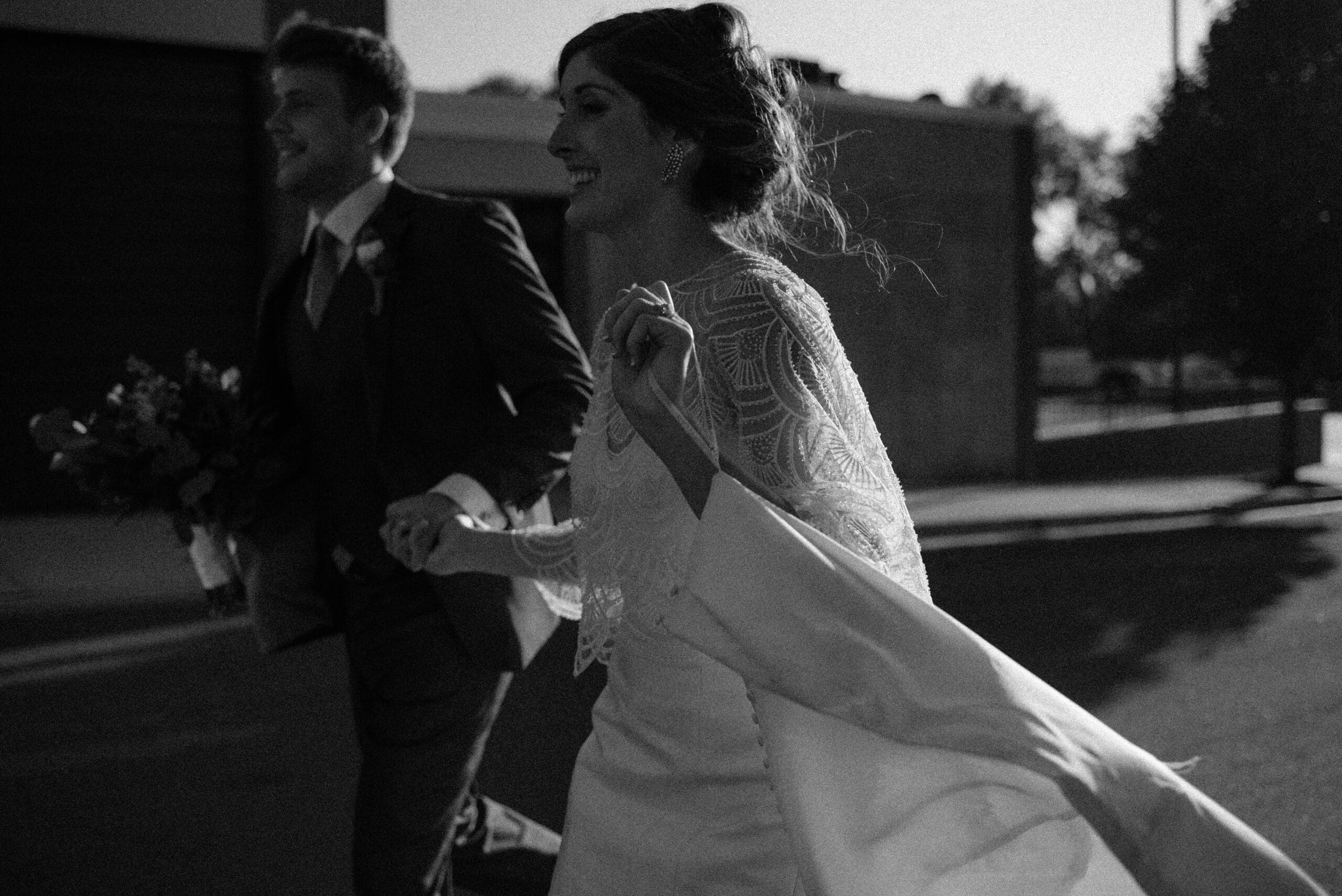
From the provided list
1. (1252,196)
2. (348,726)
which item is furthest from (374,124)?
(348,726)

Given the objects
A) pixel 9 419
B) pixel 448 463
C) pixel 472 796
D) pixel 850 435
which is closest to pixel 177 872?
pixel 472 796

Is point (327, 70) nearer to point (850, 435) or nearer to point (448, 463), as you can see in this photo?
point (448, 463)

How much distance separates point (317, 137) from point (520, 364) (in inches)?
29.8

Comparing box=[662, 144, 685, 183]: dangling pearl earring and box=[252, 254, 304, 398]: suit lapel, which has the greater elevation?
box=[662, 144, 685, 183]: dangling pearl earring

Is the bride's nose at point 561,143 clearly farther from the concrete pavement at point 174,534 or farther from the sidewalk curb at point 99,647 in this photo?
the sidewalk curb at point 99,647

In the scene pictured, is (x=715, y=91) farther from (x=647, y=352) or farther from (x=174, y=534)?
(x=174, y=534)

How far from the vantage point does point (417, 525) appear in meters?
2.98

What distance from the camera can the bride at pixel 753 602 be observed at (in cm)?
187

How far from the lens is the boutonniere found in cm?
340

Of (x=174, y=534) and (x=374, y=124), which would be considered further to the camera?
(x=174, y=534)

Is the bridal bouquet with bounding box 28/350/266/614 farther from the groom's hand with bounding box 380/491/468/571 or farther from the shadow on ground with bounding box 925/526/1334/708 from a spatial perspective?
the shadow on ground with bounding box 925/526/1334/708

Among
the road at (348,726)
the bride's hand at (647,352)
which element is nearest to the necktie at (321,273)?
the bride's hand at (647,352)

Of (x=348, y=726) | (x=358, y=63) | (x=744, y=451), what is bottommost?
(x=348, y=726)

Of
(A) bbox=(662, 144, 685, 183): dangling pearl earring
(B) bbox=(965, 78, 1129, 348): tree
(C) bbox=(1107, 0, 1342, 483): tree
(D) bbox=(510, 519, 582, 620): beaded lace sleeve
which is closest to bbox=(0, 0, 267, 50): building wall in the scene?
(C) bbox=(1107, 0, 1342, 483): tree
